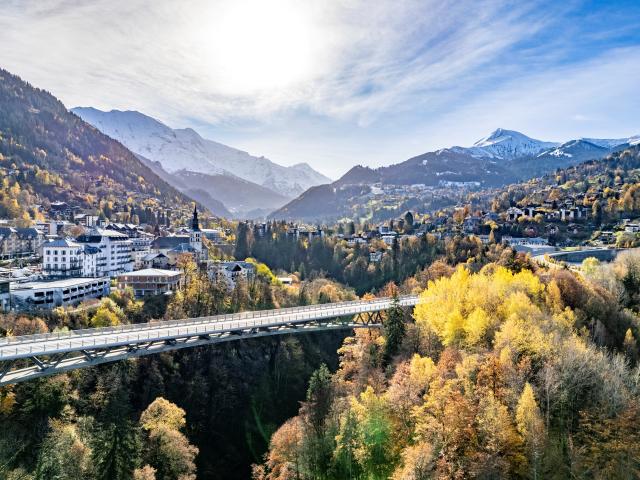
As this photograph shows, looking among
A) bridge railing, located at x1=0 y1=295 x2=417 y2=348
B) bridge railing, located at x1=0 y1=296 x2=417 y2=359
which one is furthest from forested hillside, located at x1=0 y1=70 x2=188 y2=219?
bridge railing, located at x1=0 y1=296 x2=417 y2=359

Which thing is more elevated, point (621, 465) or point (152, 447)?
point (621, 465)

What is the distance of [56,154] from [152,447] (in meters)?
152

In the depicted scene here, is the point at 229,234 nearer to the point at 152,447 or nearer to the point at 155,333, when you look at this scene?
the point at 155,333

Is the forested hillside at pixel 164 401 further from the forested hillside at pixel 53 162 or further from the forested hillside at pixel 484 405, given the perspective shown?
the forested hillside at pixel 53 162

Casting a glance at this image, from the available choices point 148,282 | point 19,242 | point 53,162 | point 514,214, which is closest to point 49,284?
point 148,282

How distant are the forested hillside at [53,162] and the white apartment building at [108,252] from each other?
3791 centimetres

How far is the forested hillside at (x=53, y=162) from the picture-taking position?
11675 centimetres

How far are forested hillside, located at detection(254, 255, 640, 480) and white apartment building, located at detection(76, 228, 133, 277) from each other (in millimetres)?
41544

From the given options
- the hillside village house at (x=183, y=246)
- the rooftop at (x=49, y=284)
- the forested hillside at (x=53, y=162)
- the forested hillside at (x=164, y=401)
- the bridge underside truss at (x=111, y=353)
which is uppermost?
the forested hillside at (x=53, y=162)

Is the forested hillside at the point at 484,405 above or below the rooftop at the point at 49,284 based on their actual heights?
below

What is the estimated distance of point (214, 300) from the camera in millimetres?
54625

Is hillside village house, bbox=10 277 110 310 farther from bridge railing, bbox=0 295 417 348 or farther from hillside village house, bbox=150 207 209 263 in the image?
hillside village house, bbox=150 207 209 263

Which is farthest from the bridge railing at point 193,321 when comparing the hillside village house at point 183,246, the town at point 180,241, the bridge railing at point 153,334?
the hillside village house at point 183,246

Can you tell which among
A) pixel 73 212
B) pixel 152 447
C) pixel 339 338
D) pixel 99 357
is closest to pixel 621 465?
pixel 152 447
